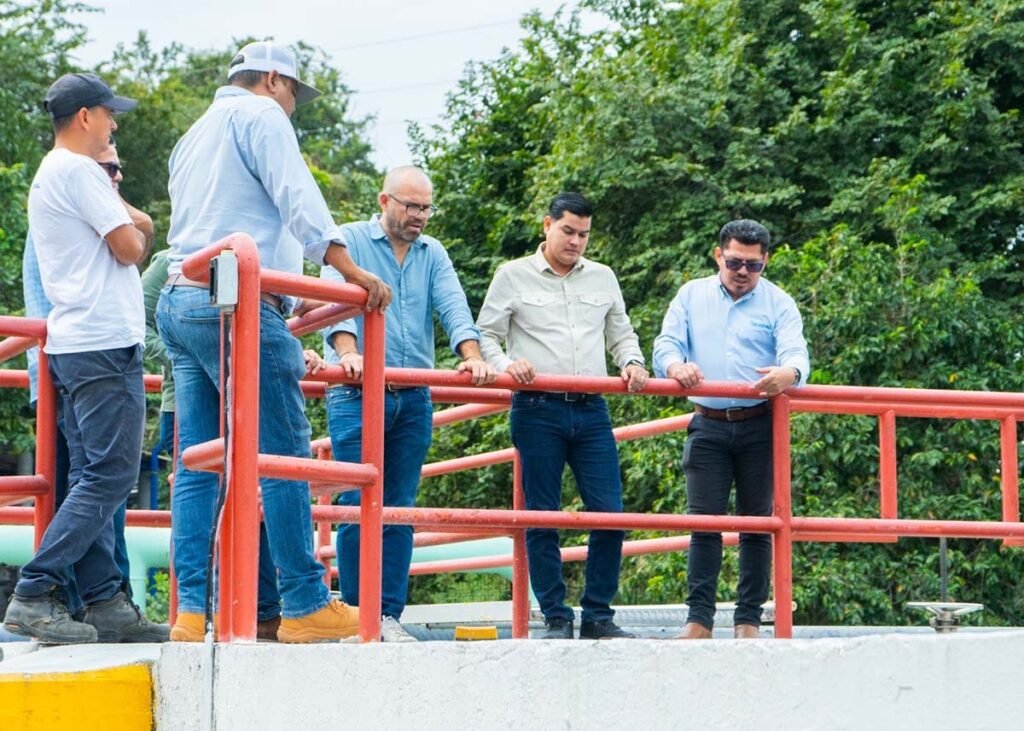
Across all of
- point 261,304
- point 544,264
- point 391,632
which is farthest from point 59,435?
point 544,264

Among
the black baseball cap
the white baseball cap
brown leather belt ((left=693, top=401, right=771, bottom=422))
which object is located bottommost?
brown leather belt ((left=693, top=401, right=771, bottom=422))

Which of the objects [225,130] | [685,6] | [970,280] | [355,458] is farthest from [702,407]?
[685,6]

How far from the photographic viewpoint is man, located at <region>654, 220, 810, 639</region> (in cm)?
584

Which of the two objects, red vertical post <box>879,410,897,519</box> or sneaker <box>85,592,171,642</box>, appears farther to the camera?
red vertical post <box>879,410,897,519</box>

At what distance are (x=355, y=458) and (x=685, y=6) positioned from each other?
13681 millimetres

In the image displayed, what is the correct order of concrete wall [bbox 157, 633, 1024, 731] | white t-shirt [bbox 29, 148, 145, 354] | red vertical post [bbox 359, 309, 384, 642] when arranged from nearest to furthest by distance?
concrete wall [bbox 157, 633, 1024, 731], red vertical post [bbox 359, 309, 384, 642], white t-shirt [bbox 29, 148, 145, 354]

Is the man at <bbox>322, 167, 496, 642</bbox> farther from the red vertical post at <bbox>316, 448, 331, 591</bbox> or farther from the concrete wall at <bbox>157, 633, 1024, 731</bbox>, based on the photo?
the concrete wall at <bbox>157, 633, 1024, 731</bbox>

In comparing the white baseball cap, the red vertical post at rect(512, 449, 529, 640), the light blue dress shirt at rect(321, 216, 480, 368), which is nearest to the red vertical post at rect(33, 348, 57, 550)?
the white baseball cap

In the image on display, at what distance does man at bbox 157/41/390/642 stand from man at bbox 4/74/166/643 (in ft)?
0.45

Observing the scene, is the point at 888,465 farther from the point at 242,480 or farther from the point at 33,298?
the point at 33,298

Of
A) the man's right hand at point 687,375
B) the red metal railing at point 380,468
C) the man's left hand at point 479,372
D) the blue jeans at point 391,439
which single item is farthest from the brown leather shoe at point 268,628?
the man's right hand at point 687,375

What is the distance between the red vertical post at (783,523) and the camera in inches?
201

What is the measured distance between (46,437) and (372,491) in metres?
1.21

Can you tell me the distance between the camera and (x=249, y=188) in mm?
4570
